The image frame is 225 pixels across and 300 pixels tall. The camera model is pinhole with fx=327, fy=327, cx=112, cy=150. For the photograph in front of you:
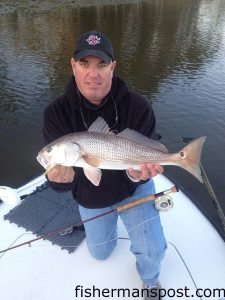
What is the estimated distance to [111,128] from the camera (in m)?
4.79

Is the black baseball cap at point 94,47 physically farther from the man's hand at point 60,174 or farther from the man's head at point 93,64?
the man's hand at point 60,174

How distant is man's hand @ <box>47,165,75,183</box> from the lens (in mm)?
4184

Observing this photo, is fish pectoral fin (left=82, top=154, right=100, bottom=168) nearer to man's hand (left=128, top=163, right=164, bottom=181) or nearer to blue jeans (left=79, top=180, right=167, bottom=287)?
man's hand (left=128, top=163, right=164, bottom=181)

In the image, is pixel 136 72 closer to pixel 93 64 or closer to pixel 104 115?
pixel 104 115

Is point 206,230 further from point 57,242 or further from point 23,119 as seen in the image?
point 23,119

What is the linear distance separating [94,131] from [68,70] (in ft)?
→ 59.7

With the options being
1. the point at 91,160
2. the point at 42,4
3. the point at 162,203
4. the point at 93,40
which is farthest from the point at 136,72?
the point at 42,4

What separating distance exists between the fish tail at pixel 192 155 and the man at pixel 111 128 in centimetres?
64

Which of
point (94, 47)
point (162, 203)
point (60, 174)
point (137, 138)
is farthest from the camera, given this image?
point (162, 203)

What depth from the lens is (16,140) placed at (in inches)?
535

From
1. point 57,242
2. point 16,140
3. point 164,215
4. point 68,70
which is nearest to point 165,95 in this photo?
point 68,70

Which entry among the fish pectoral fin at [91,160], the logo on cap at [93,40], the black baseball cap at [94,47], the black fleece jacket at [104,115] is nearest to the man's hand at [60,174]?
the black fleece jacket at [104,115]

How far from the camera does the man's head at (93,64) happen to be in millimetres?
4195

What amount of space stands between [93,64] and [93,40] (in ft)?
1.02
